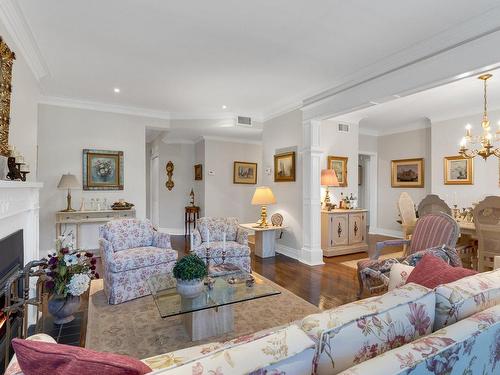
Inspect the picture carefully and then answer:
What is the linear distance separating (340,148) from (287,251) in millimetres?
2272

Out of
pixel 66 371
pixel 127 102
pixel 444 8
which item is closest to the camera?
pixel 66 371

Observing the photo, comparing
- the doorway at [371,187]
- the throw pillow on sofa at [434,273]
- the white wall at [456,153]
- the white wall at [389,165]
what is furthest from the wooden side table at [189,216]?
the throw pillow on sofa at [434,273]

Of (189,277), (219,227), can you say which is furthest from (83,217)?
(189,277)

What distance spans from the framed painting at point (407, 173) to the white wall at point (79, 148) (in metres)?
5.76

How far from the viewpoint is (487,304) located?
1240mm

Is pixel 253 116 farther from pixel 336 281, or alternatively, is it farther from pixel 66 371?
pixel 66 371

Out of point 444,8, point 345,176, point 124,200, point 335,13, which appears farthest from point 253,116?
point 444,8

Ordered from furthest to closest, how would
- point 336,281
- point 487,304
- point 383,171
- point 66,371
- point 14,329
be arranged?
point 383,171 < point 336,281 < point 14,329 < point 487,304 < point 66,371

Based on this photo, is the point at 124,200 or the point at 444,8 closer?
the point at 444,8

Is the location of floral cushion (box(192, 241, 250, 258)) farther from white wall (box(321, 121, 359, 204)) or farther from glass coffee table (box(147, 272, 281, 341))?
white wall (box(321, 121, 359, 204))

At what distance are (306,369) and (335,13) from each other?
2.66 m

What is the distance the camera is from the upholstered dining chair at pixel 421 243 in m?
2.63

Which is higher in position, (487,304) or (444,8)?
(444,8)

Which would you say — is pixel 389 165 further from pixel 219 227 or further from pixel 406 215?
pixel 219 227
